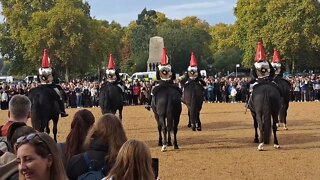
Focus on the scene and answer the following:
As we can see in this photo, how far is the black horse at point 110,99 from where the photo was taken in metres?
19.0

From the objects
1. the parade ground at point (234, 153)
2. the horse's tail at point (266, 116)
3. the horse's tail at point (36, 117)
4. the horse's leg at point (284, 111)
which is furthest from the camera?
the horse's leg at point (284, 111)

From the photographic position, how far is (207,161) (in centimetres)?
1366

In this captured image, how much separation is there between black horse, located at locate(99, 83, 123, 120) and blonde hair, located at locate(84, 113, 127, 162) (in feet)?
43.5

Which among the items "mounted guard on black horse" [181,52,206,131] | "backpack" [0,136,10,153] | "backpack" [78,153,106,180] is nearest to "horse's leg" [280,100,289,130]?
"mounted guard on black horse" [181,52,206,131]

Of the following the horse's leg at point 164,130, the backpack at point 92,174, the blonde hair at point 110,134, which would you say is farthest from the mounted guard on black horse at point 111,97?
the backpack at point 92,174

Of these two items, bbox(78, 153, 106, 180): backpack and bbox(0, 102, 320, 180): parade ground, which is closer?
bbox(78, 153, 106, 180): backpack

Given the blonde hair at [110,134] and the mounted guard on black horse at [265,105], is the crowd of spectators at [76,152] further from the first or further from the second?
the mounted guard on black horse at [265,105]

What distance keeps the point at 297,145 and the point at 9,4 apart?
6453 cm

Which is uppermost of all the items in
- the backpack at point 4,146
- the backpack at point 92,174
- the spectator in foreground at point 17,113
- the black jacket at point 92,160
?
the spectator in foreground at point 17,113

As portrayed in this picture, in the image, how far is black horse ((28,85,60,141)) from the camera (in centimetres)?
1590

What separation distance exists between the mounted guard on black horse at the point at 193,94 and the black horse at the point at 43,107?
4993mm

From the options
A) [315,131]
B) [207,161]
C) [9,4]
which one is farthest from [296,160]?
[9,4]

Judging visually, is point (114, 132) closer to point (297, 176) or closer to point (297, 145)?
point (297, 176)

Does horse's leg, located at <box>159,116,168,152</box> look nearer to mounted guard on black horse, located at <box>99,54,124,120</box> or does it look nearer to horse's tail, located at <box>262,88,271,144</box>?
horse's tail, located at <box>262,88,271,144</box>
